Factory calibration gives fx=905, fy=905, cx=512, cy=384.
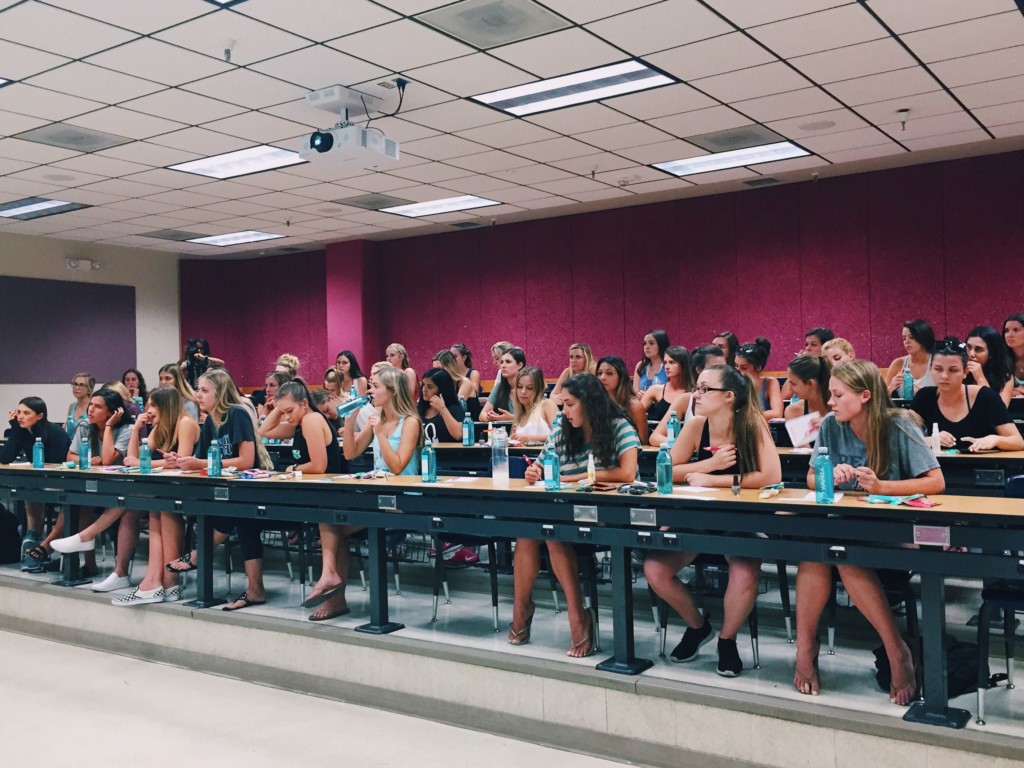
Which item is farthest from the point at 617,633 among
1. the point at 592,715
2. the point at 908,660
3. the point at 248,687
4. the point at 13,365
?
the point at 13,365

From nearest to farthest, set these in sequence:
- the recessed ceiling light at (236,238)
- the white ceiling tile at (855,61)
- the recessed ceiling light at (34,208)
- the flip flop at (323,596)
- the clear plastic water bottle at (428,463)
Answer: the clear plastic water bottle at (428,463) < the flip flop at (323,596) < the white ceiling tile at (855,61) < the recessed ceiling light at (34,208) < the recessed ceiling light at (236,238)

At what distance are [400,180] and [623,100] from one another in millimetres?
2839

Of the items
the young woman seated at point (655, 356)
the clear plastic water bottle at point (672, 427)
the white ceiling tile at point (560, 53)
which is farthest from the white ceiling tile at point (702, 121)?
the clear plastic water bottle at point (672, 427)

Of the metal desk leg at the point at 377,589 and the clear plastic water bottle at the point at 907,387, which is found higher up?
the clear plastic water bottle at the point at 907,387

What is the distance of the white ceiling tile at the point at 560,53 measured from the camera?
5.00 metres

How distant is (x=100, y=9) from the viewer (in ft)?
14.7

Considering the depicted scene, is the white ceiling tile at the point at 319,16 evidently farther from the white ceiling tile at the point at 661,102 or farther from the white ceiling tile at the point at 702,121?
A: the white ceiling tile at the point at 702,121

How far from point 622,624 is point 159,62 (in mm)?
4112

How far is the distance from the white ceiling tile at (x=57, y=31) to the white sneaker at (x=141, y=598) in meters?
2.98

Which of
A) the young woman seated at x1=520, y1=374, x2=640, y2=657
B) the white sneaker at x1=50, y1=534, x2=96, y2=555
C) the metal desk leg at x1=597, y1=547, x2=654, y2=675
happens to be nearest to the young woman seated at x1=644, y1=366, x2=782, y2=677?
the metal desk leg at x1=597, y1=547, x2=654, y2=675

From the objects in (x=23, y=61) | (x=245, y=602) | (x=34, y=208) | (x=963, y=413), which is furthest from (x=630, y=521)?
(x=34, y=208)

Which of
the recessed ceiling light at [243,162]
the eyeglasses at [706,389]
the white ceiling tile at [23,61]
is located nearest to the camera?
the eyeglasses at [706,389]

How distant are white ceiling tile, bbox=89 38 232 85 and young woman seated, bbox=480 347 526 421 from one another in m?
2.78

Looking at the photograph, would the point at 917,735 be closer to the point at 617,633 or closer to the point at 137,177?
the point at 617,633
